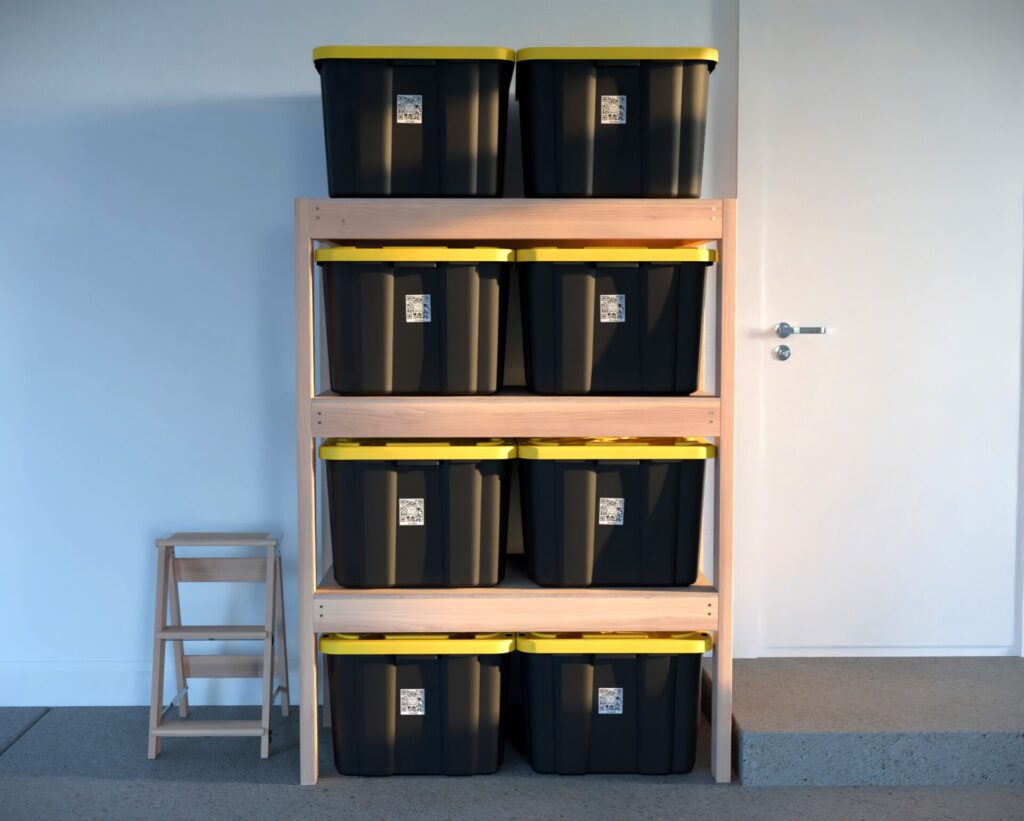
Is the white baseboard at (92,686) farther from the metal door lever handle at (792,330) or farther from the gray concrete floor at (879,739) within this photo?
the metal door lever handle at (792,330)

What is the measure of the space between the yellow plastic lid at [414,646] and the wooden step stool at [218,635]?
40cm

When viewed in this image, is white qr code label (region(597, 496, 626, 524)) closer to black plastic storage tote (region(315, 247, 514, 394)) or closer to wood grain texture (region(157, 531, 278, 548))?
black plastic storage tote (region(315, 247, 514, 394))

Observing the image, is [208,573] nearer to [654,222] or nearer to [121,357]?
[121,357]

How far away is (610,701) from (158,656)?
4.37ft

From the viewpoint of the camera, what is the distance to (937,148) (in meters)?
3.43

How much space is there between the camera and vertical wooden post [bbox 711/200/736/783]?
288cm

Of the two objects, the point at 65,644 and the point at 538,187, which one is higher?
the point at 538,187

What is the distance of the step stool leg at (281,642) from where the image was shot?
335 cm

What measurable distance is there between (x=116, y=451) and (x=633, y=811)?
1909mm

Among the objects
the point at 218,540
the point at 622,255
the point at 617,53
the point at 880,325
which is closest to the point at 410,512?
the point at 218,540

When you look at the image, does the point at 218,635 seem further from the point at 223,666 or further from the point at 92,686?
the point at 92,686

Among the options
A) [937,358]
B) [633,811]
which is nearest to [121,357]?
[633,811]

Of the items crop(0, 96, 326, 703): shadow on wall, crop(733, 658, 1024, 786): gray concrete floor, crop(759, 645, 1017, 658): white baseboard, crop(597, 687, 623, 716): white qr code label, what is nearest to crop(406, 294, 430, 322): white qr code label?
crop(0, 96, 326, 703): shadow on wall

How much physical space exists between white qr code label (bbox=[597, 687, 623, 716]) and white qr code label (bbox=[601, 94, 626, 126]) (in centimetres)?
148
